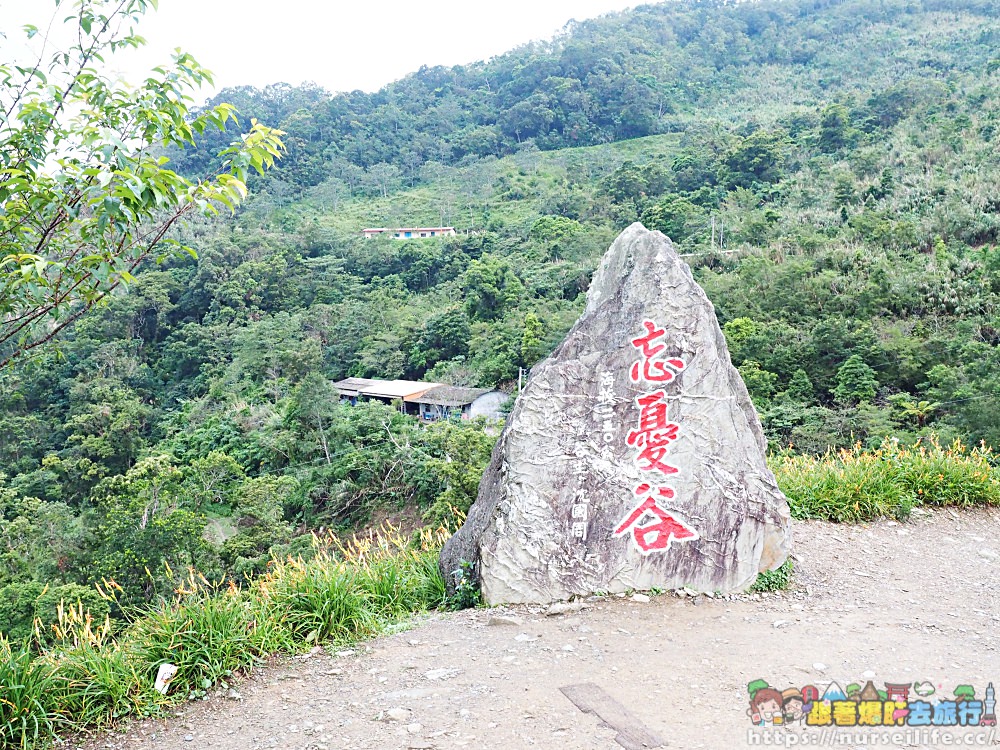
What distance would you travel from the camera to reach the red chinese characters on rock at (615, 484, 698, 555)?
404cm

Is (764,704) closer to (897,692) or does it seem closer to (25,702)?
(897,692)

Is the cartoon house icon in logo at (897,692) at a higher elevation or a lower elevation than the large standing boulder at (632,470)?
lower

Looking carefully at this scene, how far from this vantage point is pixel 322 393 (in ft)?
58.2

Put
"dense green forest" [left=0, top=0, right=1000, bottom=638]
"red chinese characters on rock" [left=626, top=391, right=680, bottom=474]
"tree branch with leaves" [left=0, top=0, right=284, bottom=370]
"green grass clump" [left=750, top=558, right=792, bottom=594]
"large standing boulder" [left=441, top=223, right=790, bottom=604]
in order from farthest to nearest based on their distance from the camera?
"dense green forest" [left=0, top=0, right=1000, bottom=638] → "green grass clump" [left=750, top=558, right=792, bottom=594] → "red chinese characters on rock" [left=626, top=391, right=680, bottom=474] → "large standing boulder" [left=441, top=223, right=790, bottom=604] → "tree branch with leaves" [left=0, top=0, right=284, bottom=370]

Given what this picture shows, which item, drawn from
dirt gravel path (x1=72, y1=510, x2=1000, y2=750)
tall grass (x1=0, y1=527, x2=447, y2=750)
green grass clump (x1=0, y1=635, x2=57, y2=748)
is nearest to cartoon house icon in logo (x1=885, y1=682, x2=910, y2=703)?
dirt gravel path (x1=72, y1=510, x2=1000, y2=750)

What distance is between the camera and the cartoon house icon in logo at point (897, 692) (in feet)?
9.91

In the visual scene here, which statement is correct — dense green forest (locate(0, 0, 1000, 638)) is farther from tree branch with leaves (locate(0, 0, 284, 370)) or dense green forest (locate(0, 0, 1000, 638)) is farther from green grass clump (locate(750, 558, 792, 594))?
green grass clump (locate(750, 558, 792, 594))

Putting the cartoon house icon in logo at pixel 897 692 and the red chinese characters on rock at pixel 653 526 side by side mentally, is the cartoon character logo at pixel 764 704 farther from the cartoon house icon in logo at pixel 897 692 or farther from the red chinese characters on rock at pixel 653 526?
the red chinese characters on rock at pixel 653 526

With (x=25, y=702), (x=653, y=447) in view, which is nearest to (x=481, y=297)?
(x=653, y=447)

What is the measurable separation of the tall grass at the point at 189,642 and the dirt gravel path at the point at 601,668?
12 cm

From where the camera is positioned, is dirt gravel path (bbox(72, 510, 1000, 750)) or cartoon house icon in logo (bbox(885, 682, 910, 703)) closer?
dirt gravel path (bbox(72, 510, 1000, 750))

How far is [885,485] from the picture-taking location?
5.82 meters

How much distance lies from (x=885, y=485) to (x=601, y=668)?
→ 3.78 m

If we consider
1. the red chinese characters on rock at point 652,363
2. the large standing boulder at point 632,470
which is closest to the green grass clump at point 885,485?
the large standing boulder at point 632,470
